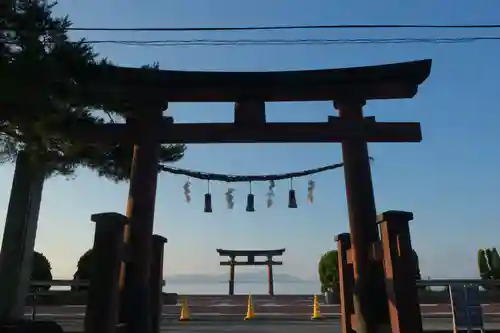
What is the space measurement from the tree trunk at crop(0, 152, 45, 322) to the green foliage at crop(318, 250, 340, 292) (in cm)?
1799

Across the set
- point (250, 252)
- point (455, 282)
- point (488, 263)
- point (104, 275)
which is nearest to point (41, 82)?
point (104, 275)

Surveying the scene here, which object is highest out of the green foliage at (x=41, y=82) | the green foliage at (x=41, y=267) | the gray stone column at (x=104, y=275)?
the green foliage at (x=41, y=82)

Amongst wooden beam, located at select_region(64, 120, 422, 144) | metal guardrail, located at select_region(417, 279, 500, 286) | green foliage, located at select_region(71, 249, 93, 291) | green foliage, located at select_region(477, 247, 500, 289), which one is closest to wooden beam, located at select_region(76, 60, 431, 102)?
wooden beam, located at select_region(64, 120, 422, 144)

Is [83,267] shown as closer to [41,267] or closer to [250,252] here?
[41,267]

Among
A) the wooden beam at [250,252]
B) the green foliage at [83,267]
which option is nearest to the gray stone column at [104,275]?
the green foliage at [83,267]

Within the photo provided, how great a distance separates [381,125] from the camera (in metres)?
7.08

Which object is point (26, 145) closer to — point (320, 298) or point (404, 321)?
point (404, 321)

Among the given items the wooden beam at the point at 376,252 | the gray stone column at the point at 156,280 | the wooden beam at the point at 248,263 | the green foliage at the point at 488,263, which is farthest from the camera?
the wooden beam at the point at 248,263

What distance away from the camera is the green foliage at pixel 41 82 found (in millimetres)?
5035

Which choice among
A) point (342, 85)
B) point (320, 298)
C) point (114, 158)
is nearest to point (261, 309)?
point (320, 298)

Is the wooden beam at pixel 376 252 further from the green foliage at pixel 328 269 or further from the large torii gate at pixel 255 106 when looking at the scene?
the green foliage at pixel 328 269

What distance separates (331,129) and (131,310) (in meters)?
3.90

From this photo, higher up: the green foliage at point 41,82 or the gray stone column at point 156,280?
the green foliage at point 41,82

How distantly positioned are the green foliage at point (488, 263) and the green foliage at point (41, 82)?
22426 millimetres
